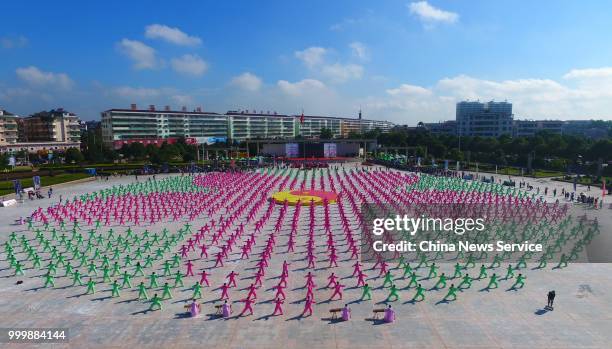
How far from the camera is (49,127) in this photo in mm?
105625

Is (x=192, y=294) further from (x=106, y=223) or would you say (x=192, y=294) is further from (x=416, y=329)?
(x=106, y=223)

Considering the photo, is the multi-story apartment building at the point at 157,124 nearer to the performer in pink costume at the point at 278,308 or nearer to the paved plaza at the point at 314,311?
the paved plaza at the point at 314,311

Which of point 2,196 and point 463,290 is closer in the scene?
point 463,290

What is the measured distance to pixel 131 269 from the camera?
19.2 metres

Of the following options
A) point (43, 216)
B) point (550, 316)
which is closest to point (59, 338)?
point (550, 316)

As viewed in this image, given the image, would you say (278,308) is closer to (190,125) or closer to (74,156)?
(74,156)

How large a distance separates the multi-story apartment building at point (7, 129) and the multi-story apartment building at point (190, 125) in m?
21.2

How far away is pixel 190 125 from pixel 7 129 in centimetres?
5038

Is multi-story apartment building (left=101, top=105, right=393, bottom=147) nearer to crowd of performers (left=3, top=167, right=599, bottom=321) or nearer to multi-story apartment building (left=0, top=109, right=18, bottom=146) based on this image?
multi-story apartment building (left=0, top=109, right=18, bottom=146)

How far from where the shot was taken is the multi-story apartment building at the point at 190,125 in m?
109

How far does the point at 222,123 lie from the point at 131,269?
125804 millimetres

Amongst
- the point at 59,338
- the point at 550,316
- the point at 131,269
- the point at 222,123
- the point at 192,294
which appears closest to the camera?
the point at 59,338

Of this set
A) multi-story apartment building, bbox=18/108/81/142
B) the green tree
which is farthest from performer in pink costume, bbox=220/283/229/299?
multi-story apartment building, bbox=18/108/81/142

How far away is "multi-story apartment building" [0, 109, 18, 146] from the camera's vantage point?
3620 inches
